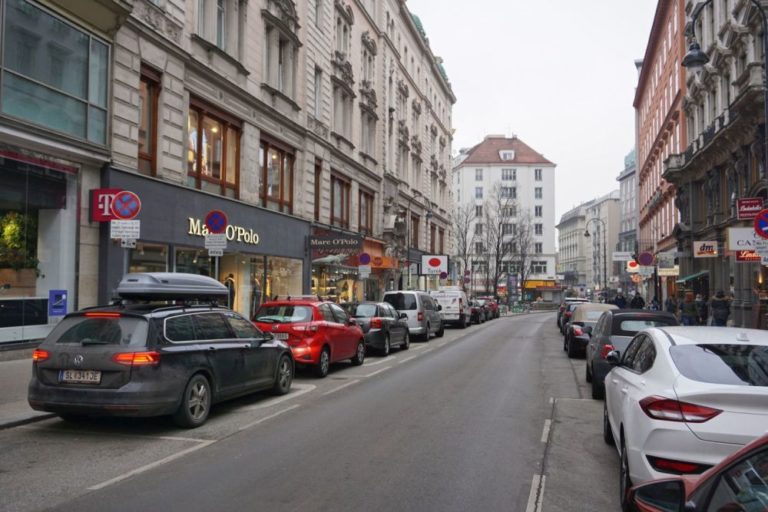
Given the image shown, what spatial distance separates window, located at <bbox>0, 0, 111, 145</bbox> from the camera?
41.4 ft

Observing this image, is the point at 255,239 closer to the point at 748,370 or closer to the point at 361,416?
the point at 361,416

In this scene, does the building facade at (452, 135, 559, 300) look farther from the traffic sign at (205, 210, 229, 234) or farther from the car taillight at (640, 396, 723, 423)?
the car taillight at (640, 396, 723, 423)

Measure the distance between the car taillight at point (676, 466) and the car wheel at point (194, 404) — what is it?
5.52 m

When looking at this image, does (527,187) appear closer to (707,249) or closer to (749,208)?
(707,249)

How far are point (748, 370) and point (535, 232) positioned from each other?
10014cm

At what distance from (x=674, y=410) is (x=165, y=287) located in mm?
6969

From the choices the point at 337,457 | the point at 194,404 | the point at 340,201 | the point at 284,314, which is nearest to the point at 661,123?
the point at 340,201

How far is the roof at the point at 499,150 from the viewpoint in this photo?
104750 mm

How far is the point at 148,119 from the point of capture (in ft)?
56.6

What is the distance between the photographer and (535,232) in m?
103

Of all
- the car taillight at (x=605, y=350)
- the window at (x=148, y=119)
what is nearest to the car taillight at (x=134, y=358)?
the car taillight at (x=605, y=350)

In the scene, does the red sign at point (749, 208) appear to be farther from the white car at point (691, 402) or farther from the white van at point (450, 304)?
the white van at point (450, 304)

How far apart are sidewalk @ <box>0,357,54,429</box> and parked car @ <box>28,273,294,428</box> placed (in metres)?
0.59

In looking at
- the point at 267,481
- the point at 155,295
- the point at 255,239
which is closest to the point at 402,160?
the point at 255,239
